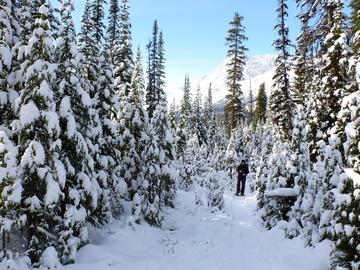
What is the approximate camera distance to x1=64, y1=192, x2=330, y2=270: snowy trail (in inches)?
381

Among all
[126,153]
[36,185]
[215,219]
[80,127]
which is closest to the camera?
[36,185]

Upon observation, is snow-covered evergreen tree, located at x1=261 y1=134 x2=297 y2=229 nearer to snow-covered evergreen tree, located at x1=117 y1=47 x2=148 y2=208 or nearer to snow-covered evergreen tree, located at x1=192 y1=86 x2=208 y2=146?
snow-covered evergreen tree, located at x1=117 y1=47 x2=148 y2=208

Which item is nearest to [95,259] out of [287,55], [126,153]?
[126,153]

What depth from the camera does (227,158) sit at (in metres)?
31.5

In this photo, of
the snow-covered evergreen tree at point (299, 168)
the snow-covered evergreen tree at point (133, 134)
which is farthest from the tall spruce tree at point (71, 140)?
the snow-covered evergreen tree at point (299, 168)

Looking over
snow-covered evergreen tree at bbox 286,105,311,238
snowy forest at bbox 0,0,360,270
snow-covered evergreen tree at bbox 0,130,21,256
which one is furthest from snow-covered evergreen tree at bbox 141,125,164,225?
snow-covered evergreen tree at bbox 0,130,21,256

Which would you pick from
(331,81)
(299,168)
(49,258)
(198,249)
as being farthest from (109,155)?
(331,81)

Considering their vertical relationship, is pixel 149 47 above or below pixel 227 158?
above

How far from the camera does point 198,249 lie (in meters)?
11.7

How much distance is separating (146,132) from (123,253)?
5031 mm

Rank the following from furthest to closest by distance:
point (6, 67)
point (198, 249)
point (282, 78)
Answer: point (282, 78) → point (198, 249) → point (6, 67)

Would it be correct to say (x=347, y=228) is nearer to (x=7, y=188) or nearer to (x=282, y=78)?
(x=7, y=188)

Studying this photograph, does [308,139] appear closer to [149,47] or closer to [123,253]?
[123,253]

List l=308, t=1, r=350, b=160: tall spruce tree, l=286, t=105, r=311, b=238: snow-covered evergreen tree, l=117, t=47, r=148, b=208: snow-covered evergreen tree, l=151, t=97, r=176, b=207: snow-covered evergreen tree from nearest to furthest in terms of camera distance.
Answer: l=308, t=1, r=350, b=160: tall spruce tree → l=286, t=105, r=311, b=238: snow-covered evergreen tree → l=117, t=47, r=148, b=208: snow-covered evergreen tree → l=151, t=97, r=176, b=207: snow-covered evergreen tree
